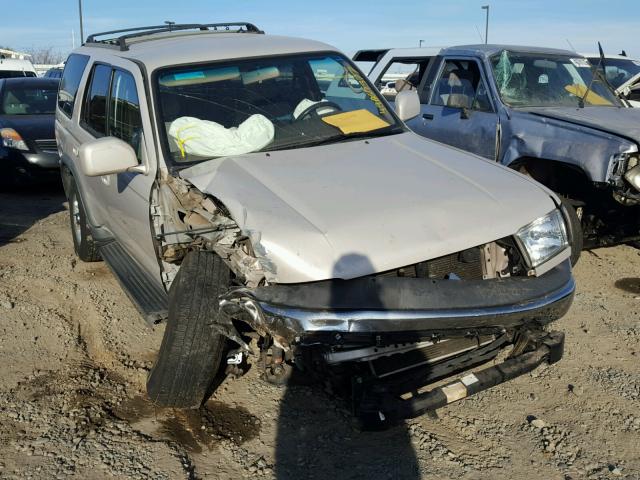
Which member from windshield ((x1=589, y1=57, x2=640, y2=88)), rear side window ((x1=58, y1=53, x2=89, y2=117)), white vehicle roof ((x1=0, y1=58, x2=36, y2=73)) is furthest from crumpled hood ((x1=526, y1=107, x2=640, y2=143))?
white vehicle roof ((x1=0, y1=58, x2=36, y2=73))

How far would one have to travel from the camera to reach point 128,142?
425cm

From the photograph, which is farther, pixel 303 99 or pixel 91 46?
pixel 91 46

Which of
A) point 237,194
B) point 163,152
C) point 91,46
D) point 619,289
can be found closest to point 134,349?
point 163,152

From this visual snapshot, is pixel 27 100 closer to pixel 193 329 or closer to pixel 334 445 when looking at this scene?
pixel 193 329

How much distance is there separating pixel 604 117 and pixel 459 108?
1.37 meters

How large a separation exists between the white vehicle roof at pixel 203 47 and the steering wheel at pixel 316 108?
52 centimetres

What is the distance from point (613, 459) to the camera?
3148mm

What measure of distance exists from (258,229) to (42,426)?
168 centimetres

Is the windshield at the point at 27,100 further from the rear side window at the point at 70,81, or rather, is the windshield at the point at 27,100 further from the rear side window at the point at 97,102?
the rear side window at the point at 97,102

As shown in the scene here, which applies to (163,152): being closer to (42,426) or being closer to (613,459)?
(42,426)

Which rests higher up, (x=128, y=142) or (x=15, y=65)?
(x=128, y=142)

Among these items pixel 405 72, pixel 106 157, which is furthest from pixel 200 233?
pixel 405 72

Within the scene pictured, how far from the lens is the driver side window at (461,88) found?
20.8 ft

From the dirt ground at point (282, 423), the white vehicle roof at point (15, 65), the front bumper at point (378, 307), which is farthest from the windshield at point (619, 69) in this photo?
the white vehicle roof at point (15, 65)
